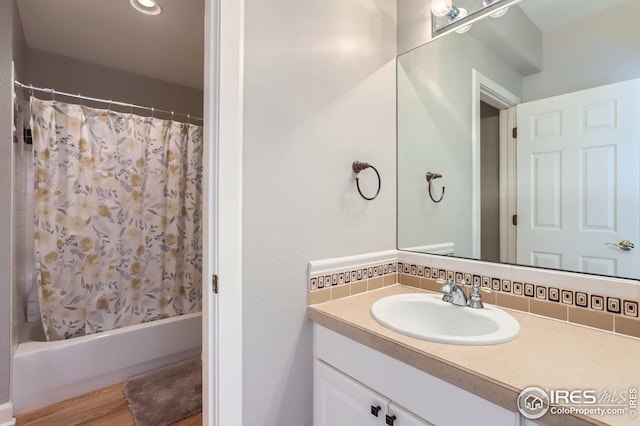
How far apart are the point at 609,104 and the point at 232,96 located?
136cm

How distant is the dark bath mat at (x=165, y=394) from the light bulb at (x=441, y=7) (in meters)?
2.44

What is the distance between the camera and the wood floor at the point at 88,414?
1528mm

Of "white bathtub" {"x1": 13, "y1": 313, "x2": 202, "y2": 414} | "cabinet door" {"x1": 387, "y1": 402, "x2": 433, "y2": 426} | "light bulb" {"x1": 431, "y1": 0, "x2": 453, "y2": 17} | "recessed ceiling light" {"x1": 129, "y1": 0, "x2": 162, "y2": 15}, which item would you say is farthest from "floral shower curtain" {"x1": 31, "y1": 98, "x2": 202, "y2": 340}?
"cabinet door" {"x1": 387, "y1": 402, "x2": 433, "y2": 426}

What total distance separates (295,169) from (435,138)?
2.92 ft

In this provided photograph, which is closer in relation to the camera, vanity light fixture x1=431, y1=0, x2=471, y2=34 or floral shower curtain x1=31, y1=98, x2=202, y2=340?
vanity light fixture x1=431, y1=0, x2=471, y2=34

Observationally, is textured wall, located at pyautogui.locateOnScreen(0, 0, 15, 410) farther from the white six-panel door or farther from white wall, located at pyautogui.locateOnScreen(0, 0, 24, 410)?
the white six-panel door

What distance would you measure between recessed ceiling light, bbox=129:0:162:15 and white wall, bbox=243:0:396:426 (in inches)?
45.3

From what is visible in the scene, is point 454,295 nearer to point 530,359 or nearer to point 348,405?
point 530,359

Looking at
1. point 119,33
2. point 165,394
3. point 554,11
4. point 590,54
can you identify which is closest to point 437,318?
point 590,54

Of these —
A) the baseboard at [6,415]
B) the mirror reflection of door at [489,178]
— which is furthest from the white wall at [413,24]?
the baseboard at [6,415]

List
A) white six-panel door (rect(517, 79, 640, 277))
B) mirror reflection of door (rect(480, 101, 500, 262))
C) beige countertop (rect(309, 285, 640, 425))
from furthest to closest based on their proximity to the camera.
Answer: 1. mirror reflection of door (rect(480, 101, 500, 262))
2. white six-panel door (rect(517, 79, 640, 277))
3. beige countertop (rect(309, 285, 640, 425))

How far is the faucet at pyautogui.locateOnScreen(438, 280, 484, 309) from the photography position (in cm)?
108

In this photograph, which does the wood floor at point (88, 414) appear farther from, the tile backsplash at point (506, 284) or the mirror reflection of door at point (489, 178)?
the mirror reflection of door at point (489, 178)

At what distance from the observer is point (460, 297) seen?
1107 millimetres
